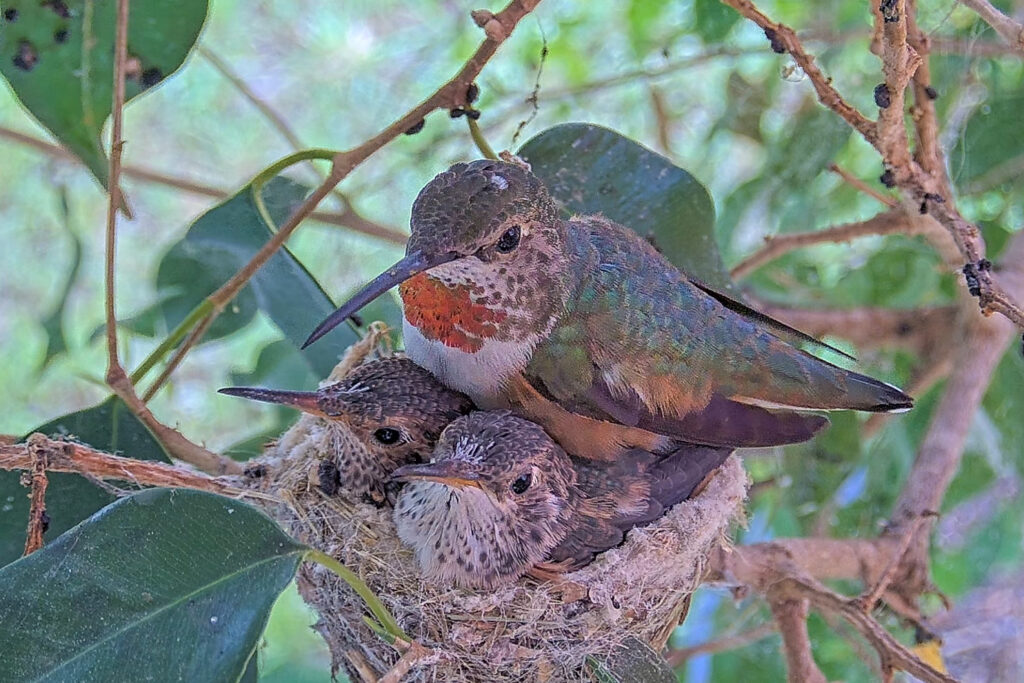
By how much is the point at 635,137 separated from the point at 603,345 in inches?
64.8

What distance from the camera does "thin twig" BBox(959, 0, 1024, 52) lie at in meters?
1.04

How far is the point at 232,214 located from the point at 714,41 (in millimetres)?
963

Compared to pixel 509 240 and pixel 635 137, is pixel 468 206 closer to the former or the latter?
pixel 509 240

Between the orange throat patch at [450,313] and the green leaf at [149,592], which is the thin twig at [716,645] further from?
the green leaf at [149,592]

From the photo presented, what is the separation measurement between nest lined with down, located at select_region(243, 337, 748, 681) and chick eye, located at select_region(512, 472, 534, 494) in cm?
13

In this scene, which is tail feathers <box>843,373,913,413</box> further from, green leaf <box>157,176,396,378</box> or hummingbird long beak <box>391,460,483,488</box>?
green leaf <box>157,176,396,378</box>

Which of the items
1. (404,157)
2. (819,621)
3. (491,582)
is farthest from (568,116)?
(491,582)

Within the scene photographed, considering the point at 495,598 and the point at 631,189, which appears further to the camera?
the point at 631,189

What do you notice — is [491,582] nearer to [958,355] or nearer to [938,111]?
[958,355]

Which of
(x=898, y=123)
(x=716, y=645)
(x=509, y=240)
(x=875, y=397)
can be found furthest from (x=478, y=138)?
(x=716, y=645)

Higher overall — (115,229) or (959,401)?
(959,401)

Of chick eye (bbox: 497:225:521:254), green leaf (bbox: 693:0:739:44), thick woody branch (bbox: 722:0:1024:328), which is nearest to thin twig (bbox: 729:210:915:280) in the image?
thick woody branch (bbox: 722:0:1024:328)

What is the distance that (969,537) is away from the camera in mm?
2496

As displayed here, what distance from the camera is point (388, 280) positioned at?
1.08 m
